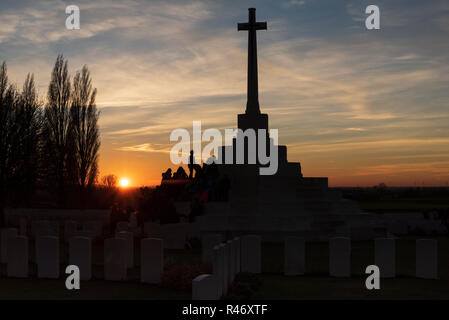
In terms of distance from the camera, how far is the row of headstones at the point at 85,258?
36.3 feet

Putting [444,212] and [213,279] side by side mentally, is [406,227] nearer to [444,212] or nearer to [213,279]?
[444,212]

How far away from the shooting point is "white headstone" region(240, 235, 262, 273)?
12.4 m

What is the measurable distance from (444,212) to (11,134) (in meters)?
20.1

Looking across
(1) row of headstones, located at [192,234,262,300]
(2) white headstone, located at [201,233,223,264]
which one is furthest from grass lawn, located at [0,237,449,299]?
(2) white headstone, located at [201,233,223,264]

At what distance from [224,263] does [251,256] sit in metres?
3.05

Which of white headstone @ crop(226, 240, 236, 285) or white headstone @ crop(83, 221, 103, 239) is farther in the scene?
white headstone @ crop(83, 221, 103, 239)

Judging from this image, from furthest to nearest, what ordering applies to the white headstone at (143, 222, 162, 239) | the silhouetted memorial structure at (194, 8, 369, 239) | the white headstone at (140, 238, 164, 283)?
the silhouetted memorial structure at (194, 8, 369, 239) < the white headstone at (143, 222, 162, 239) < the white headstone at (140, 238, 164, 283)

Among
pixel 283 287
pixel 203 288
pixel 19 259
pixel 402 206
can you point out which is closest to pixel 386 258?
pixel 283 287

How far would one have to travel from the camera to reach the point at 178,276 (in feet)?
34.3

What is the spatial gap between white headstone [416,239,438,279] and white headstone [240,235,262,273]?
3366mm

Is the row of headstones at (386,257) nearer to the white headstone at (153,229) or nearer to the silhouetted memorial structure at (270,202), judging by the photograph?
the silhouetted memorial structure at (270,202)

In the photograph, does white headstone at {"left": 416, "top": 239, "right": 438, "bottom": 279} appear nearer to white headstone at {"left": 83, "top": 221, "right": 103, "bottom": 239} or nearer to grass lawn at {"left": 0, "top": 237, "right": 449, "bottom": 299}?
grass lawn at {"left": 0, "top": 237, "right": 449, "bottom": 299}
